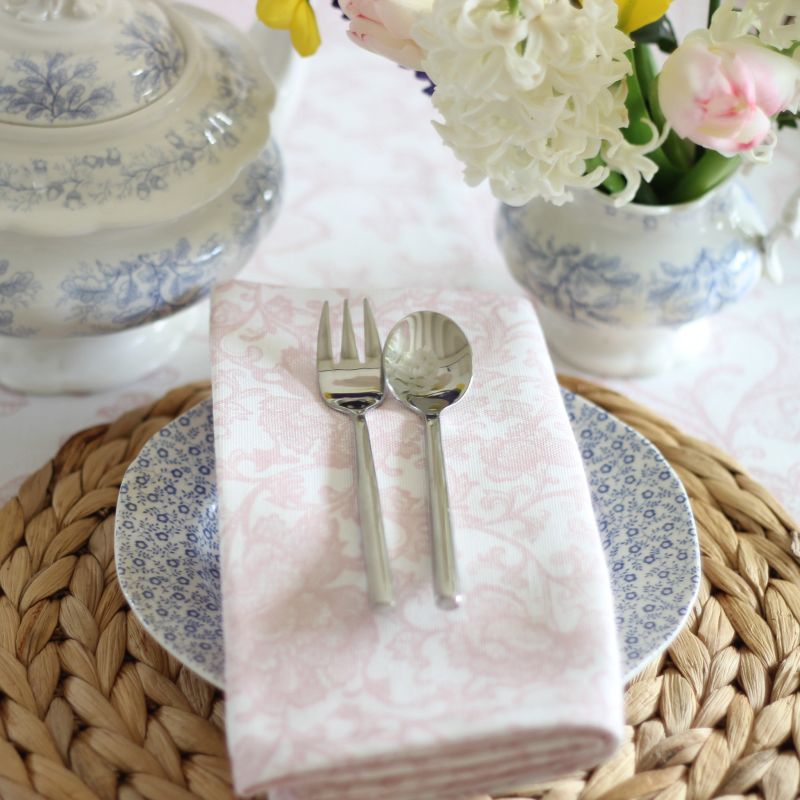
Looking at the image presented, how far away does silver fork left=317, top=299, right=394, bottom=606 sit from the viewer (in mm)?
435

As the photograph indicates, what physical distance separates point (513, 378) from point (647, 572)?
112 millimetres

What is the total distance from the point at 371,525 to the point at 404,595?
0.12 ft

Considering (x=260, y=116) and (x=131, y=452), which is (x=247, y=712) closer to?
(x=131, y=452)

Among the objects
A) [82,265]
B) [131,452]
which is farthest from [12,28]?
[131,452]

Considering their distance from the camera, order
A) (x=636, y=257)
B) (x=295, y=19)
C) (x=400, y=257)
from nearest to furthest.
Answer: (x=295, y=19), (x=636, y=257), (x=400, y=257)

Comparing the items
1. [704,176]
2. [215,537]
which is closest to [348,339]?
[215,537]


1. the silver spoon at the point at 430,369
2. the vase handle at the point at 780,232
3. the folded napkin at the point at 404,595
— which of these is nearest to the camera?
the folded napkin at the point at 404,595

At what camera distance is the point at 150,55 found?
0.57 metres

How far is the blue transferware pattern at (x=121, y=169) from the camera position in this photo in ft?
1.77

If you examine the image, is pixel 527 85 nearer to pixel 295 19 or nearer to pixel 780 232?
pixel 295 19

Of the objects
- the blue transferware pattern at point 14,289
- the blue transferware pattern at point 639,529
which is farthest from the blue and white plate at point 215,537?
the blue transferware pattern at point 14,289

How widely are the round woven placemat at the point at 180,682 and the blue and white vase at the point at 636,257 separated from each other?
13cm

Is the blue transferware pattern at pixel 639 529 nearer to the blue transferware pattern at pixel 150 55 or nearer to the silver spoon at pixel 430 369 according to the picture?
the silver spoon at pixel 430 369

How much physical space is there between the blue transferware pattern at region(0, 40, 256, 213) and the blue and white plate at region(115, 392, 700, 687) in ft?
0.39
